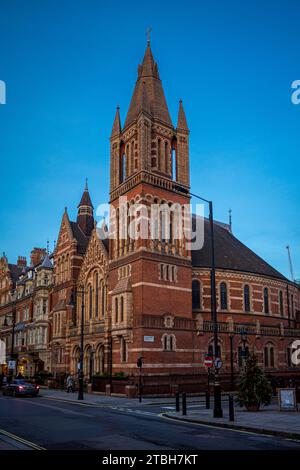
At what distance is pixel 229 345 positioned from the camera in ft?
150

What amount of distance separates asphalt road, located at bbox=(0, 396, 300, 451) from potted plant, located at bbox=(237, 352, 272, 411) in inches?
186

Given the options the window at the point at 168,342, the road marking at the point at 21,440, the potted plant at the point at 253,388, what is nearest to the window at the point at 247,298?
the window at the point at 168,342

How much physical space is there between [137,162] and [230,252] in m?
16.8

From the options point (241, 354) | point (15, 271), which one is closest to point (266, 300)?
point (241, 354)

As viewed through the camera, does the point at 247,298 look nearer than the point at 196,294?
No

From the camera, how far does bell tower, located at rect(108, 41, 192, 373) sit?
1521 inches

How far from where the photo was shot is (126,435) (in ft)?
48.7

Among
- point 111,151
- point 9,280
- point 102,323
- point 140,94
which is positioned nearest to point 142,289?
point 102,323

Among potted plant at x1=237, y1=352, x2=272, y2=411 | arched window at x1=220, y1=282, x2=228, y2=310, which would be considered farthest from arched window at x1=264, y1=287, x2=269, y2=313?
potted plant at x1=237, y1=352, x2=272, y2=411

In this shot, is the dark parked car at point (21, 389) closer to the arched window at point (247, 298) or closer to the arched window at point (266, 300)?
the arched window at point (247, 298)

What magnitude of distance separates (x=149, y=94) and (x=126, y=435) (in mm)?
38191

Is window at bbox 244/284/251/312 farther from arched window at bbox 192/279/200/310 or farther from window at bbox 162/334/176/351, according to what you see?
window at bbox 162/334/176/351

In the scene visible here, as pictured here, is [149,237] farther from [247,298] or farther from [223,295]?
[247,298]

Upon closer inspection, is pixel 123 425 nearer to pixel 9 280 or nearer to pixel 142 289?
pixel 142 289
